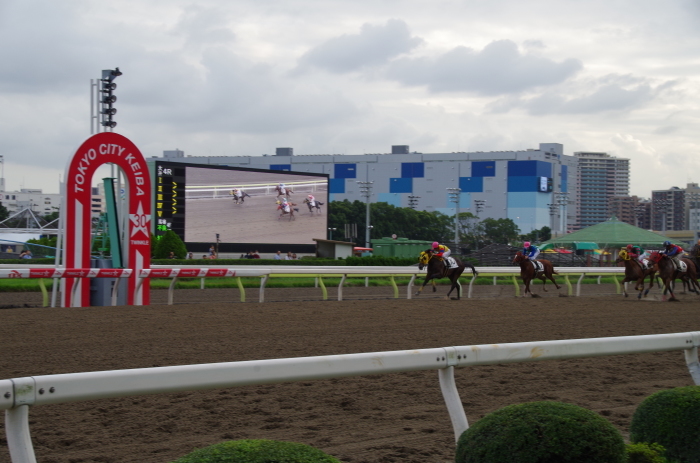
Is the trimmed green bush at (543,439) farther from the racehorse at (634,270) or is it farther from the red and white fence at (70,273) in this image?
the racehorse at (634,270)

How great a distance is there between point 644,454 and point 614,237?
47100mm

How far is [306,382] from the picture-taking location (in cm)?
548

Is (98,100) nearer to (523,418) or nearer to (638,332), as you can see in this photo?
(638,332)

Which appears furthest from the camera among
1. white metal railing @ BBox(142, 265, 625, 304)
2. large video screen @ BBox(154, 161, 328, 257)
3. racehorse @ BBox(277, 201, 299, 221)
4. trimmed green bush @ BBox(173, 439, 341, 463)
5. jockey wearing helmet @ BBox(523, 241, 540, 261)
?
racehorse @ BBox(277, 201, 299, 221)

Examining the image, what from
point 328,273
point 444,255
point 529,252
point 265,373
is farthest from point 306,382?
point 529,252

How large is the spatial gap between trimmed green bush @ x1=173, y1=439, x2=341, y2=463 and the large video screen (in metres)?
32.0

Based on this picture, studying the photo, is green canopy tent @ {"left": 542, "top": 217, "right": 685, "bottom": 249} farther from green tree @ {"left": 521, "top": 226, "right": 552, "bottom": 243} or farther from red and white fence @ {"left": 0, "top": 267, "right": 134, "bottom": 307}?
red and white fence @ {"left": 0, "top": 267, "right": 134, "bottom": 307}

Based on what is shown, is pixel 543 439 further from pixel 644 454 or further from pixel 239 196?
pixel 239 196

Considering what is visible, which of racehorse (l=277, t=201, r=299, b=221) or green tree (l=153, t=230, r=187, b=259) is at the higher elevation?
racehorse (l=277, t=201, r=299, b=221)

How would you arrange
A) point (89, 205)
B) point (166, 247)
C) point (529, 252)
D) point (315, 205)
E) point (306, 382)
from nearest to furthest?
point (306, 382), point (89, 205), point (529, 252), point (166, 247), point (315, 205)

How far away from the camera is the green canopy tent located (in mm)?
47094

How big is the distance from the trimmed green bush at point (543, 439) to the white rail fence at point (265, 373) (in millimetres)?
533

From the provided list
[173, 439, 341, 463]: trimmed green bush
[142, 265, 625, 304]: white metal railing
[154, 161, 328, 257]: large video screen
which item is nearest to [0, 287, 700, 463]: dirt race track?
[173, 439, 341, 463]: trimmed green bush

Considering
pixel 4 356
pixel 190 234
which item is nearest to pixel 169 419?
pixel 4 356
